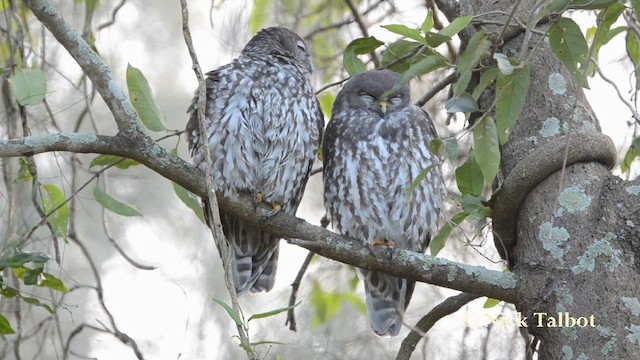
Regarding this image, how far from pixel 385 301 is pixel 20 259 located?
1.71m

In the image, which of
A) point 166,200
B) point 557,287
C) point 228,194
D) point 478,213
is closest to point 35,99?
point 228,194

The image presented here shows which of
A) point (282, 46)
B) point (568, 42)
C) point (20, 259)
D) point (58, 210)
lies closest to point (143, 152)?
point (20, 259)

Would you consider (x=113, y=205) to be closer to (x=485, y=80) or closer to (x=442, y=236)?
(x=442, y=236)

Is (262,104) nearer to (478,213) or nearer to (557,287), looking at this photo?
(478,213)

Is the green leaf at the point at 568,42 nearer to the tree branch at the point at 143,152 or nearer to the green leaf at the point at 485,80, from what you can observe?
the green leaf at the point at 485,80

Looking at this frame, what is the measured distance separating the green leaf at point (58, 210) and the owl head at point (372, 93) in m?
1.36

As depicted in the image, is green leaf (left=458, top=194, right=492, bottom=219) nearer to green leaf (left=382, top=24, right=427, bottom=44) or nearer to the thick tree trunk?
the thick tree trunk

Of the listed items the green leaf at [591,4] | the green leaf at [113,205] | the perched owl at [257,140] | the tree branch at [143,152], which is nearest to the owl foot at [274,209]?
the perched owl at [257,140]

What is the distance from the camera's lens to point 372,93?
4105 millimetres

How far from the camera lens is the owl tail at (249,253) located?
13.1 ft

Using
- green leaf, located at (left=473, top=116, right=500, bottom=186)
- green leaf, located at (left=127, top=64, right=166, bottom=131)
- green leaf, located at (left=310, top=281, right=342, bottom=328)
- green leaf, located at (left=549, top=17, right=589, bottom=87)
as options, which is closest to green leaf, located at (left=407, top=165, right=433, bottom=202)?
green leaf, located at (left=473, top=116, right=500, bottom=186)

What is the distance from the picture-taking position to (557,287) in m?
2.66

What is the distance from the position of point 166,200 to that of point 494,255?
2910mm

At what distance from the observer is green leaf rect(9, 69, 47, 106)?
2.89 m
